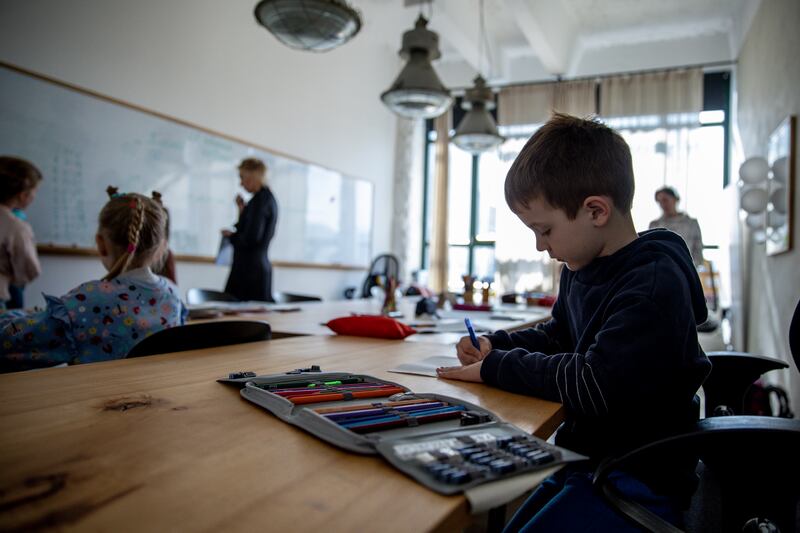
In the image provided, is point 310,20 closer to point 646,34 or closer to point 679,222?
point 679,222

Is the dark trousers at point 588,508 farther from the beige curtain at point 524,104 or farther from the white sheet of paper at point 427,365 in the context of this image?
the beige curtain at point 524,104

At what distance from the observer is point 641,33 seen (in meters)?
6.29

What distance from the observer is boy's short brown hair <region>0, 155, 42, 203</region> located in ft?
8.93

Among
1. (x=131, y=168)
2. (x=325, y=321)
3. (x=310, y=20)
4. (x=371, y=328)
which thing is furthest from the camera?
→ (x=131, y=168)

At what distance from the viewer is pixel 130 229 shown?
1.47m

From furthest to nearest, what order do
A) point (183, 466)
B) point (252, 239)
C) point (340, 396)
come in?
point (252, 239) → point (340, 396) → point (183, 466)

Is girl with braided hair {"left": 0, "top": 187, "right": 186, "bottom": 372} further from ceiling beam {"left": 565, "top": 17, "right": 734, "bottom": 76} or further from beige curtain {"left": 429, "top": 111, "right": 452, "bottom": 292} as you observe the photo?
ceiling beam {"left": 565, "top": 17, "right": 734, "bottom": 76}

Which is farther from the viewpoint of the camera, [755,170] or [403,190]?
[403,190]

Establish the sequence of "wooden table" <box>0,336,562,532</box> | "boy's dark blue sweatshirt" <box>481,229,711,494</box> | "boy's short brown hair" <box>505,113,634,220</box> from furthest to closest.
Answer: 1. "boy's short brown hair" <box>505,113,634,220</box>
2. "boy's dark blue sweatshirt" <box>481,229,711,494</box>
3. "wooden table" <box>0,336,562,532</box>

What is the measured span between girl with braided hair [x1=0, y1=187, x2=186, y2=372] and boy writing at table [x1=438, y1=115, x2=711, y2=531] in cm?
84

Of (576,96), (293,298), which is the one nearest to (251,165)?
(293,298)

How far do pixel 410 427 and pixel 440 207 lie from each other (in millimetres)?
6963

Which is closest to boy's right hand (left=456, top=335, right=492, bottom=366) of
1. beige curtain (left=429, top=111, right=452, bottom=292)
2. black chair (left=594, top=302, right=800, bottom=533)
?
black chair (left=594, top=302, right=800, bottom=533)

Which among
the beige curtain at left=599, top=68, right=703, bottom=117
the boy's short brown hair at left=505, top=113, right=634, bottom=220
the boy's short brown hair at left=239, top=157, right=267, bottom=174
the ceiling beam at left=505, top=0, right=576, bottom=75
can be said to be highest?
the ceiling beam at left=505, top=0, right=576, bottom=75
